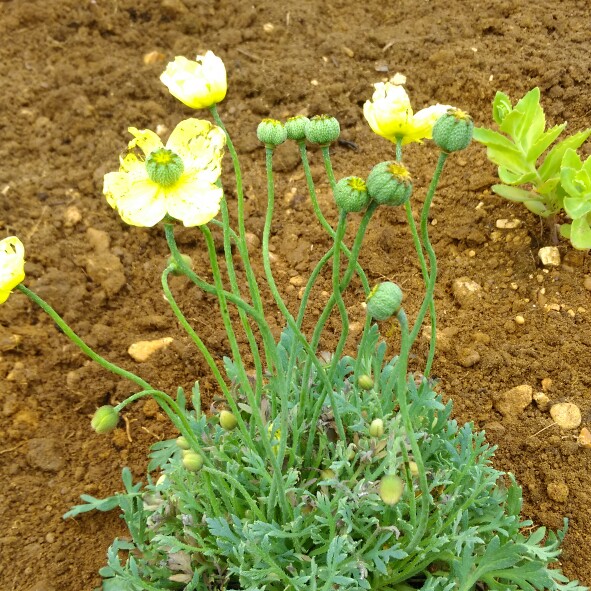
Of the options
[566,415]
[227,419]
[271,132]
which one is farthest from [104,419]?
[566,415]

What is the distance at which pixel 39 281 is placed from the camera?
241 centimetres

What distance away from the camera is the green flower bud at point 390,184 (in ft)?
3.39

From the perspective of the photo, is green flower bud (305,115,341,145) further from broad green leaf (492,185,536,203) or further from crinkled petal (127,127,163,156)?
broad green leaf (492,185,536,203)

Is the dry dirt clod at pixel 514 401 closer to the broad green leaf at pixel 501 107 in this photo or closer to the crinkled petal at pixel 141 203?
the broad green leaf at pixel 501 107

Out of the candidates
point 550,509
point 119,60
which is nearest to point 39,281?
point 119,60

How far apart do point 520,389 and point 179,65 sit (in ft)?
4.62

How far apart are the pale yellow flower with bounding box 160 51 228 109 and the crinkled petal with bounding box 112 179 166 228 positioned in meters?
0.23

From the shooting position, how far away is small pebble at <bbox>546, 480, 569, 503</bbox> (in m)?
1.89

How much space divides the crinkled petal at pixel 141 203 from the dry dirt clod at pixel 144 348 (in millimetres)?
1228

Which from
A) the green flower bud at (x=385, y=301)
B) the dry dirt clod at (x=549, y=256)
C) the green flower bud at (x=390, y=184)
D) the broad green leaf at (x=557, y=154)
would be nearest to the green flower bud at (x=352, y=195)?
the green flower bud at (x=390, y=184)

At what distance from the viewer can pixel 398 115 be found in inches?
50.8

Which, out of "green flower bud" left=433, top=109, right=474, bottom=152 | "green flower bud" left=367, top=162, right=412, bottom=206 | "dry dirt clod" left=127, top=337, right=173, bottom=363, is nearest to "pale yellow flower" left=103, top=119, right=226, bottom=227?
"green flower bud" left=367, top=162, right=412, bottom=206

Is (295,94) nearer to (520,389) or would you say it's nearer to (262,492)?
(520,389)

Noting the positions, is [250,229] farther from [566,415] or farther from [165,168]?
[165,168]
